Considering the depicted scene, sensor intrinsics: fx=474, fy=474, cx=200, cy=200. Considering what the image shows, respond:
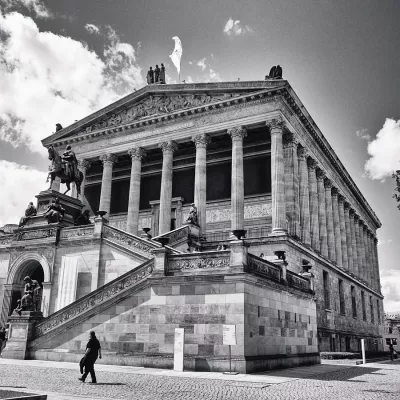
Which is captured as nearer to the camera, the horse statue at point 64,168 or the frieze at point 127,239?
the frieze at point 127,239

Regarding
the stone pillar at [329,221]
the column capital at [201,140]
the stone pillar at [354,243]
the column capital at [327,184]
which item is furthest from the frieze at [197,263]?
the stone pillar at [354,243]

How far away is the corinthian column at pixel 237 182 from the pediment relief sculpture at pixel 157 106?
147 inches

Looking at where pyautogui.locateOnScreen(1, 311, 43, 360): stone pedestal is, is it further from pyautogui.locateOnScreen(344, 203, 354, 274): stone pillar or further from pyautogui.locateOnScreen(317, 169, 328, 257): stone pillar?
pyautogui.locateOnScreen(344, 203, 354, 274): stone pillar

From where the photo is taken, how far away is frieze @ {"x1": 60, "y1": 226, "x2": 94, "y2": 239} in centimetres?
3037

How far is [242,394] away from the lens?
41.2 feet

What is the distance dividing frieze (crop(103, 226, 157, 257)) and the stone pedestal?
746 centimetres

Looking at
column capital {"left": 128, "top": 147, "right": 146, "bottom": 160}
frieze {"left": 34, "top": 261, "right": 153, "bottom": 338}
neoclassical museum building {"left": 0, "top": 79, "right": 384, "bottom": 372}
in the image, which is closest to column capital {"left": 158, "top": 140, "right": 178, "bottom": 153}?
neoclassical museum building {"left": 0, "top": 79, "right": 384, "bottom": 372}

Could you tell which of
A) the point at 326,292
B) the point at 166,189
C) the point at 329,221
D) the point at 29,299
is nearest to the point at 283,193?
the point at 166,189

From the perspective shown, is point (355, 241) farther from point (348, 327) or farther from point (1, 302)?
point (1, 302)

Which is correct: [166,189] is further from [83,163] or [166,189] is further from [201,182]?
[83,163]

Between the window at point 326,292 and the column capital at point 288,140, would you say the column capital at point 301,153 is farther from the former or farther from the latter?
the window at point 326,292

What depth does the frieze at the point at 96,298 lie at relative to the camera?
21938mm

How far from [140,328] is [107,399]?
9981 millimetres

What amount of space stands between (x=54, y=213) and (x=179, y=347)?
1637 centimetres
